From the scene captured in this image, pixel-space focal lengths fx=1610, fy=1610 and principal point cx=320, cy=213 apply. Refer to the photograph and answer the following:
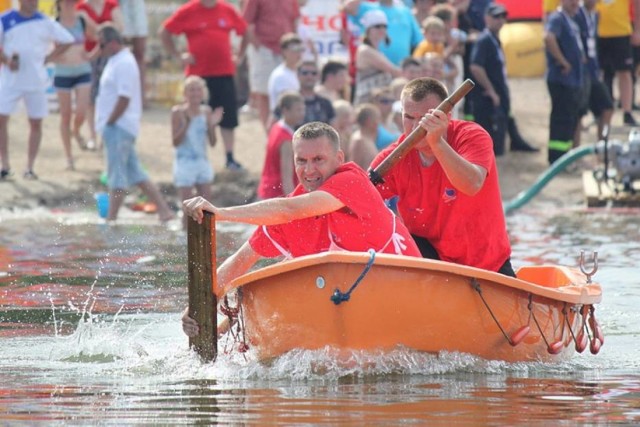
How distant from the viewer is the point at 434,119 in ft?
27.5

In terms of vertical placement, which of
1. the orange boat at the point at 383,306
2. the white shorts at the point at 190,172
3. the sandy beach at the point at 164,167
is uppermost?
the orange boat at the point at 383,306

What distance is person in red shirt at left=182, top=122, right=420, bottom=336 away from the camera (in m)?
7.99

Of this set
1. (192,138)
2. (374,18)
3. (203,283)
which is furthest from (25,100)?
(203,283)

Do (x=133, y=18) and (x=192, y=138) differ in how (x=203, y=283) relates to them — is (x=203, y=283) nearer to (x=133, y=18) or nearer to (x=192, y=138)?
(x=192, y=138)

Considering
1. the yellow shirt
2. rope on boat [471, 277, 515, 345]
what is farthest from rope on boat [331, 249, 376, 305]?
the yellow shirt

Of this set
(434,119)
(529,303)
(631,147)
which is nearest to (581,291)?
(529,303)

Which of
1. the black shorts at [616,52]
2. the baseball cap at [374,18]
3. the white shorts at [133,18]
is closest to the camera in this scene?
the baseball cap at [374,18]

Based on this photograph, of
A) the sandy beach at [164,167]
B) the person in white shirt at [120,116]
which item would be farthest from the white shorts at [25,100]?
the person in white shirt at [120,116]

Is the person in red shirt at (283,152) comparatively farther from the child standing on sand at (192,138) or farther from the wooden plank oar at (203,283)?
the wooden plank oar at (203,283)

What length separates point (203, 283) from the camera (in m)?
8.19

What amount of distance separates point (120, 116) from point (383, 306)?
836cm

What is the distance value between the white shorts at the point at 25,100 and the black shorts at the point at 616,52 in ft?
22.4

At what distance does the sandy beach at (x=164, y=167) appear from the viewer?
683 inches

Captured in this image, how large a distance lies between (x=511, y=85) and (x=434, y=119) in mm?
14179
